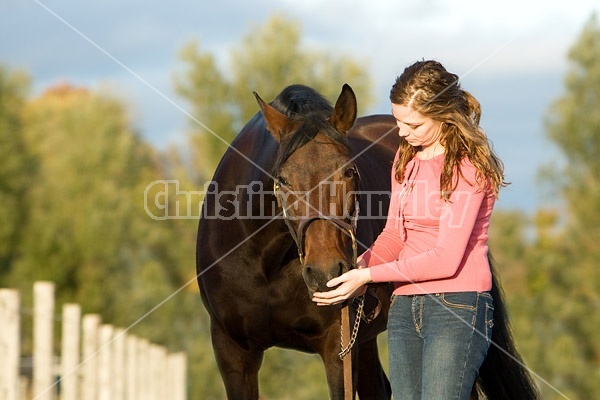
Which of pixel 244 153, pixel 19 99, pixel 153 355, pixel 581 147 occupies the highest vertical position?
pixel 19 99

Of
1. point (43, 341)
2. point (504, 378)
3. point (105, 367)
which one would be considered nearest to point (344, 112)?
point (504, 378)

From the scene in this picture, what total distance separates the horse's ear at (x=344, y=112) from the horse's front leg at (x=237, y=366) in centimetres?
154

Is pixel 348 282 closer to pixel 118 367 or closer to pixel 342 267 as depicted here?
pixel 342 267

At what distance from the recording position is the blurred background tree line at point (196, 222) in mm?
24641

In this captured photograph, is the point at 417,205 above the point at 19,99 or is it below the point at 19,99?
below

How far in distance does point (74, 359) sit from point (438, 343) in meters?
5.82

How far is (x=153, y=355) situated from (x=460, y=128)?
1276 cm

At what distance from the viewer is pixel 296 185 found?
13.2 ft

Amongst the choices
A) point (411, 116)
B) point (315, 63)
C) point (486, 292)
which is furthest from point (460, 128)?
point (315, 63)

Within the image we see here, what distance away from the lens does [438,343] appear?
3494mm

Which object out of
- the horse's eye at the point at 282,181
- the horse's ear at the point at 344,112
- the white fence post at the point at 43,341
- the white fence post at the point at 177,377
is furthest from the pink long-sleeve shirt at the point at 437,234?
the white fence post at the point at 177,377

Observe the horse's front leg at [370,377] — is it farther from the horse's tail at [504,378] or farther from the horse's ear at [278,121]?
the horse's ear at [278,121]

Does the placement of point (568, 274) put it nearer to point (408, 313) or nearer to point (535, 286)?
point (535, 286)

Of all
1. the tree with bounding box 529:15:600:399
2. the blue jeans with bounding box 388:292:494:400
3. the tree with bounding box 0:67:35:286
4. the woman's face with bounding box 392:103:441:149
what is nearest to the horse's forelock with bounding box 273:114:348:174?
the woman's face with bounding box 392:103:441:149
